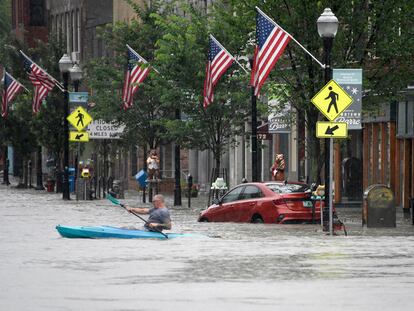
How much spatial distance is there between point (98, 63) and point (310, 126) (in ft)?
85.3

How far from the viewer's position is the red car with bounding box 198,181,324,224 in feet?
129

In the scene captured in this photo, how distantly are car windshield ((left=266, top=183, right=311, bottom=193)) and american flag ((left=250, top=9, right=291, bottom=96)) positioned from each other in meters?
2.89

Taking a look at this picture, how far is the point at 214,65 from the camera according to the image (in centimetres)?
4825

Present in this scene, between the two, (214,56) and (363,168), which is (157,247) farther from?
(363,168)

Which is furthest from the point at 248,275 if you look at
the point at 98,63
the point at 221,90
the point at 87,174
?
the point at 98,63

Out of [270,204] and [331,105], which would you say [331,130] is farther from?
[270,204]

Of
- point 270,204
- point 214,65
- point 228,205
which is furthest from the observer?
point 214,65

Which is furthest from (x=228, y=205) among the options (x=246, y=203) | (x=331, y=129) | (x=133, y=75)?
(x=133, y=75)

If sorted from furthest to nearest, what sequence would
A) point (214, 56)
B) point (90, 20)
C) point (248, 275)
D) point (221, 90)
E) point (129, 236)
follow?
point (90, 20) < point (221, 90) < point (214, 56) < point (129, 236) < point (248, 275)

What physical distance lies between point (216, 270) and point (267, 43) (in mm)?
16775

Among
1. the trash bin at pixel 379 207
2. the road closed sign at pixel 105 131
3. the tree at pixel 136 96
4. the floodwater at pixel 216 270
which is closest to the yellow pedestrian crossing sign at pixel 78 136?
the tree at pixel 136 96

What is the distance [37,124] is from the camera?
259 feet

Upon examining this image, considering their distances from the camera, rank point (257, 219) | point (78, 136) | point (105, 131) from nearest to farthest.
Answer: point (257, 219)
point (78, 136)
point (105, 131)

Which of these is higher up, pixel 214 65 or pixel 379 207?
pixel 214 65
